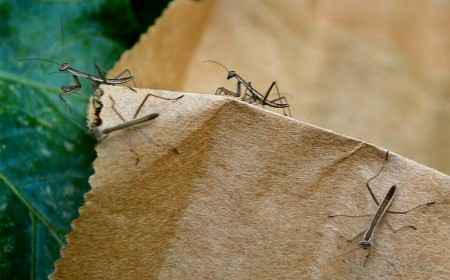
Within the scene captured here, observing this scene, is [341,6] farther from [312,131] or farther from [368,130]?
[312,131]

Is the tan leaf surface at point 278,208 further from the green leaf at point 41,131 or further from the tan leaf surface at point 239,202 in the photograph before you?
the green leaf at point 41,131

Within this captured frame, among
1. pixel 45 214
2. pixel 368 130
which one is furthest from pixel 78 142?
pixel 368 130

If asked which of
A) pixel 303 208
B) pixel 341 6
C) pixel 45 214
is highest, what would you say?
pixel 341 6

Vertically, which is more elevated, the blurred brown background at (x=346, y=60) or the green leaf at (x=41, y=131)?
the blurred brown background at (x=346, y=60)

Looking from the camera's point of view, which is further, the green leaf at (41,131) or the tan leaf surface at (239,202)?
the green leaf at (41,131)

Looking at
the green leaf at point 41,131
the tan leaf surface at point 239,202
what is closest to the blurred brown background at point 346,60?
the green leaf at point 41,131

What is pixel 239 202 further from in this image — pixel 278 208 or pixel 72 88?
pixel 72 88
